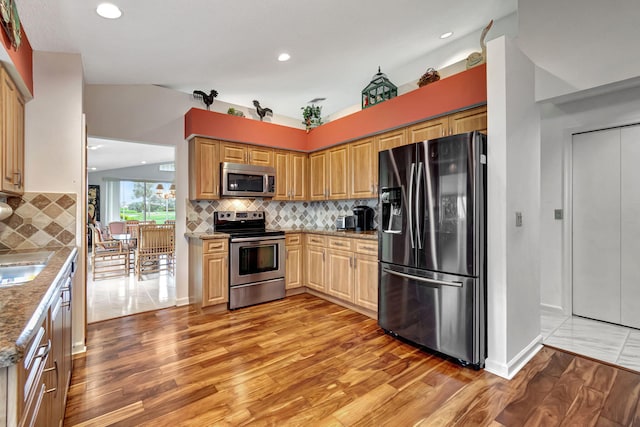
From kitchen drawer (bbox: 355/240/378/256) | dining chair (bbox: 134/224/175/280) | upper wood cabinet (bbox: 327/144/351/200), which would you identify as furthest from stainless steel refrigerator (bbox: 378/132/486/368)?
dining chair (bbox: 134/224/175/280)

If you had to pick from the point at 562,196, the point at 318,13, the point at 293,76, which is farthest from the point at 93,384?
the point at 562,196

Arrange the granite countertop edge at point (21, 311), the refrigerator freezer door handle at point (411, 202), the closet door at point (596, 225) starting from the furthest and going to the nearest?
the closet door at point (596, 225), the refrigerator freezer door handle at point (411, 202), the granite countertop edge at point (21, 311)

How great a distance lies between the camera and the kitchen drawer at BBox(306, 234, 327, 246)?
388cm

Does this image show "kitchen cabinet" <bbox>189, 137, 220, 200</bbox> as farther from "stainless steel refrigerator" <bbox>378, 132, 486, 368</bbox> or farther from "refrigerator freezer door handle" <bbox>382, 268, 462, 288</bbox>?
"refrigerator freezer door handle" <bbox>382, 268, 462, 288</bbox>

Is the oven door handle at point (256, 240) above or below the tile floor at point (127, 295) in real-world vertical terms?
above

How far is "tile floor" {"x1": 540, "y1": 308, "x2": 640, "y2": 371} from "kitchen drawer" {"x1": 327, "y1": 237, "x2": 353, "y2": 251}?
202 cm

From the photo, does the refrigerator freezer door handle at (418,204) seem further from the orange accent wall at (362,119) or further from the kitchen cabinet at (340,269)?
the kitchen cabinet at (340,269)

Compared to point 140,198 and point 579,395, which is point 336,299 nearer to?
point 579,395

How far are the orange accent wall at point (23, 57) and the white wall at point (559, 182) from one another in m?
4.57

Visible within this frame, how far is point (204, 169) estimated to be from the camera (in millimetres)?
3668

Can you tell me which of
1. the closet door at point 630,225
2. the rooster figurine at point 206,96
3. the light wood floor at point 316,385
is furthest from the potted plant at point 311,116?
the closet door at point 630,225

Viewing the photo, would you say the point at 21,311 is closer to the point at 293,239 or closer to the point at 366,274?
the point at 366,274

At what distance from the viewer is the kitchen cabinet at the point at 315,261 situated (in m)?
3.90

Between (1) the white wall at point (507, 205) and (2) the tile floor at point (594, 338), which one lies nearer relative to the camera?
(1) the white wall at point (507, 205)
